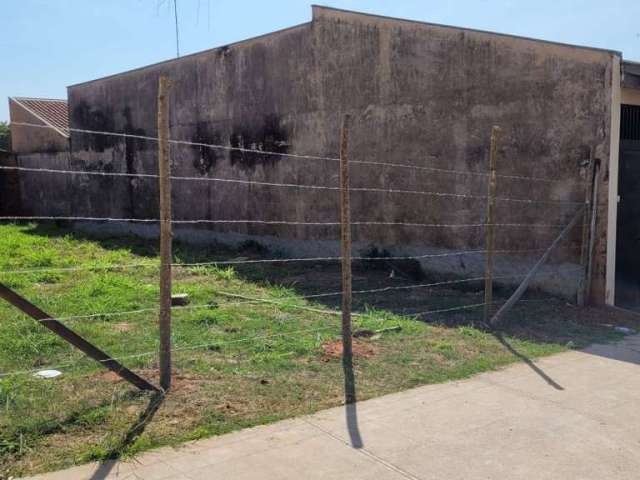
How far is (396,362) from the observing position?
6.16 m

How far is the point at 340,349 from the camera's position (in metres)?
6.41

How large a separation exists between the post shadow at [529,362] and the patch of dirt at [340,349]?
1447mm

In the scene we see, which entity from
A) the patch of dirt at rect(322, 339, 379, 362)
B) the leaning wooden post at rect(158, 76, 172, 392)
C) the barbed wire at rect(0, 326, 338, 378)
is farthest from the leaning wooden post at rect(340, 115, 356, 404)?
the leaning wooden post at rect(158, 76, 172, 392)

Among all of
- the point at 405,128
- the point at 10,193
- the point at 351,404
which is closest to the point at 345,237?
the point at 351,404

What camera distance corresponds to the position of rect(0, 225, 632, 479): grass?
4.32 metres

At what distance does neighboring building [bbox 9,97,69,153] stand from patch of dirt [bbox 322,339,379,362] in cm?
1718

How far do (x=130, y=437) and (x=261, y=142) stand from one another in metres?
10.7

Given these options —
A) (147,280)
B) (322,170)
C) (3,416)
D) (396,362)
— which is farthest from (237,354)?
(322,170)

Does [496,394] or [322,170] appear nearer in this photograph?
[496,394]

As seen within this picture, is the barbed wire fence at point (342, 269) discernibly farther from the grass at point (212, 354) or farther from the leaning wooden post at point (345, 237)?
the grass at point (212, 354)

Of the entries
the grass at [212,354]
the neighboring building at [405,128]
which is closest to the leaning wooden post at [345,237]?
the grass at [212,354]

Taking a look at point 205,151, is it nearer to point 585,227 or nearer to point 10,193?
point 585,227

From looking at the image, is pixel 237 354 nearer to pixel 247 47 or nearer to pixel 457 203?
pixel 457 203

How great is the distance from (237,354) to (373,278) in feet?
17.6
